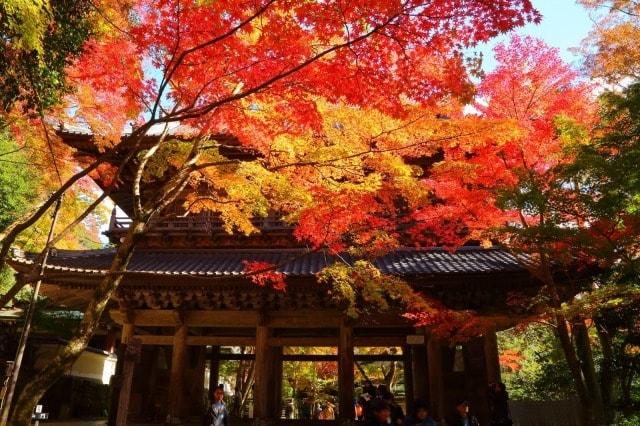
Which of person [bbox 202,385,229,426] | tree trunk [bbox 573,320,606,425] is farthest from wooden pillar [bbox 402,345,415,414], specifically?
person [bbox 202,385,229,426]

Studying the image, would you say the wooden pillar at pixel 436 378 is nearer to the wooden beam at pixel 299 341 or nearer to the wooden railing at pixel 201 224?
the wooden beam at pixel 299 341

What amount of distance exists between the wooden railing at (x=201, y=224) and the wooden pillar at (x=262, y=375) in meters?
2.70

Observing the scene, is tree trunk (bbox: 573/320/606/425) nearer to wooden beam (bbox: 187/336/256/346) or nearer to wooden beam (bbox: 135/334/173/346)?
wooden beam (bbox: 187/336/256/346)

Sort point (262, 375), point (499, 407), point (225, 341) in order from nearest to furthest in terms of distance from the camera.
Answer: point (499, 407) < point (262, 375) < point (225, 341)

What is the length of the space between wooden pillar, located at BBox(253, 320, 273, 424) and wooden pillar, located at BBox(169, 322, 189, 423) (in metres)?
1.62

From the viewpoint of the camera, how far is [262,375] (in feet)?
34.3

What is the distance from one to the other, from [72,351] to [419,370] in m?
9.42

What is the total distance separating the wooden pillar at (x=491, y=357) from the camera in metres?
10.2

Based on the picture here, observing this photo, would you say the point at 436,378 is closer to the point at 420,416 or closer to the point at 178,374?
the point at 420,416

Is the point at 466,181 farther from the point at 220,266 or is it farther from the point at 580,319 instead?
the point at 220,266

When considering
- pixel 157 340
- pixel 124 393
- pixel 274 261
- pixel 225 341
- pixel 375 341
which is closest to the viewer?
pixel 124 393

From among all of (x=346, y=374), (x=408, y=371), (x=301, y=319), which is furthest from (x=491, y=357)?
(x=408, y=371)

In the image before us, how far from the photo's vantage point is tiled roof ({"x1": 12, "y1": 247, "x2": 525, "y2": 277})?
9938 mm

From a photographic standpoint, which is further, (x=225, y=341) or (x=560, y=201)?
(x=225, y=341)
